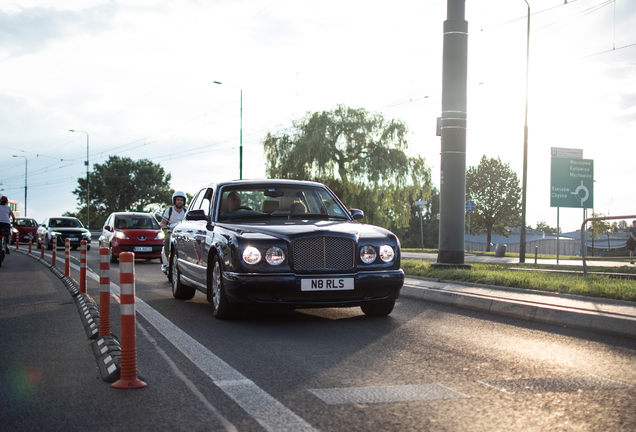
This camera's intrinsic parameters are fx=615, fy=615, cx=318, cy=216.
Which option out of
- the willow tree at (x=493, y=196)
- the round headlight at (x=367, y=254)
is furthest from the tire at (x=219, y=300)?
the willow tree at (x=493, y=196)

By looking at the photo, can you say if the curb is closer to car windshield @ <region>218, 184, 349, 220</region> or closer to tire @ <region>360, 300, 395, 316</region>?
A: car windshield @ <region>218, 184, 349, 220</region>

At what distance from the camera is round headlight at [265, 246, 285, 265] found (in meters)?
6.55

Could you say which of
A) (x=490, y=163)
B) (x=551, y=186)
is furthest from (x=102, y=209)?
(x=551, y=186)

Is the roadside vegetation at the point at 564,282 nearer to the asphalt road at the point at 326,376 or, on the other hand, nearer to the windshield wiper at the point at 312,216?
the asphalt road at the point at 326,376

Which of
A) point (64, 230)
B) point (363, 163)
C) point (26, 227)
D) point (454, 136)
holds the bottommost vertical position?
point (26, 227)

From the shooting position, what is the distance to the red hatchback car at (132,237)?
1905cm

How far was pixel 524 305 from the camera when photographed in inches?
302

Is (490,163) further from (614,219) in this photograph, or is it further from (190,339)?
(190,339)

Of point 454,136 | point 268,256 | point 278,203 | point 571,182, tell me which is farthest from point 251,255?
point 571,182

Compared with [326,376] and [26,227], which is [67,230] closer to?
[26,227]

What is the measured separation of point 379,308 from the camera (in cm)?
741

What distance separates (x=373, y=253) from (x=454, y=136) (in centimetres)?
680

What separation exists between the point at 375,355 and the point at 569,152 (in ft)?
71.8

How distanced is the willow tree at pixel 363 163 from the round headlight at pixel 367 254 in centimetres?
2663
